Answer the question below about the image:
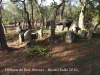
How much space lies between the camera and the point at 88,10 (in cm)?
1497

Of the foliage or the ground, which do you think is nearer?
the ground

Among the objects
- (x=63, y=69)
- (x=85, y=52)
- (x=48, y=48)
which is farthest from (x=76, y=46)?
(x=63, y=69)

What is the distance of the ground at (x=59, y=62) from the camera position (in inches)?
227

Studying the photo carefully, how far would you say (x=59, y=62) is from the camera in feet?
20.9

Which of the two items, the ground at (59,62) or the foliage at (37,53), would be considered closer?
the ground at (59,62)

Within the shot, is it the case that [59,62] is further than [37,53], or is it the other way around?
[37,53]

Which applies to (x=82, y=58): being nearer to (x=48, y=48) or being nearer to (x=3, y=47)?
(x=48, y=48)

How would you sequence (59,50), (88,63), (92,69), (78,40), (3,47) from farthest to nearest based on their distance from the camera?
1. (78,40)
2. (3,47)
3. (59,50)
4. (88,63)
5. (92,69)

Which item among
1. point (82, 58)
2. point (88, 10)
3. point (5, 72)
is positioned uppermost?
point (88, 10)

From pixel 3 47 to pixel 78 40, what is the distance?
4894 millimetres

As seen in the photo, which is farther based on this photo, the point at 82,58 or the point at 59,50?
the point at 59,50

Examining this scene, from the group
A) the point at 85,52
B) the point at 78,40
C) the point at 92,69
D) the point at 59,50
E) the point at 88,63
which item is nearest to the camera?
the point at 92,69

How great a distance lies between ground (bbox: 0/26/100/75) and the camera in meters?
5.75

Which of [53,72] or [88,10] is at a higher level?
[88,10]
